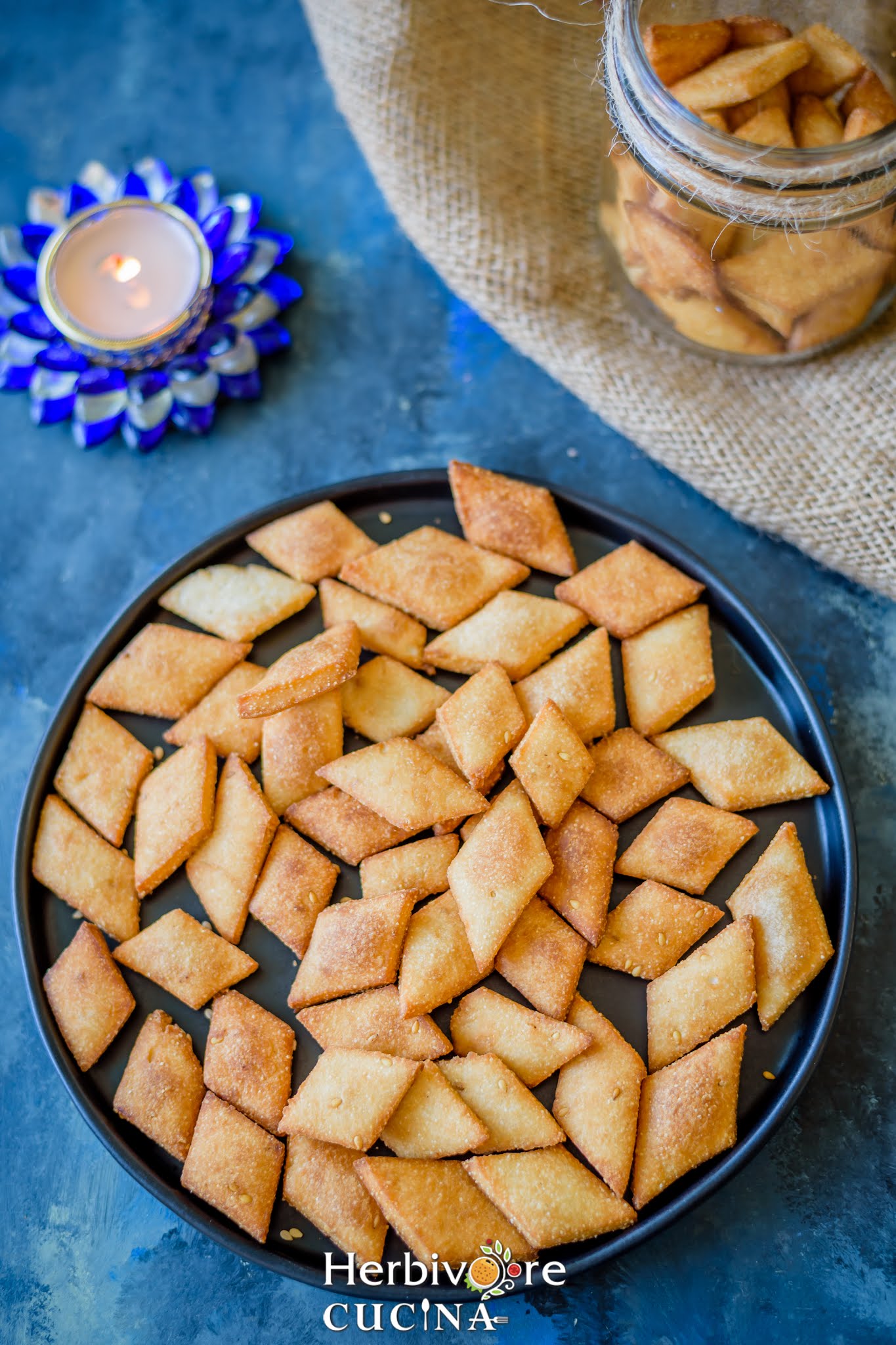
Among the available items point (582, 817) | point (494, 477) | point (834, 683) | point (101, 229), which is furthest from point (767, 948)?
point (101, 229)

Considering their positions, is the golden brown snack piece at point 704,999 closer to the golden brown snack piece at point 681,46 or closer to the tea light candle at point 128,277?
the golden brown snack piece at point 681,46

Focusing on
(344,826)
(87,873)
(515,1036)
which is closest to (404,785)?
(344,826)

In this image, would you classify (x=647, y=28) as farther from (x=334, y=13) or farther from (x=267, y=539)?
(x=267, y=539)

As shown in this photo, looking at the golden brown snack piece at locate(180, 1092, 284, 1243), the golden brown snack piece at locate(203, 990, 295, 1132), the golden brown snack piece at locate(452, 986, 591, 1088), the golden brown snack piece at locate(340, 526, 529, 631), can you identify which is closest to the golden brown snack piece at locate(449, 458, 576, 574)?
the golden brown snack piece at locate(340, 526, 529, 631)

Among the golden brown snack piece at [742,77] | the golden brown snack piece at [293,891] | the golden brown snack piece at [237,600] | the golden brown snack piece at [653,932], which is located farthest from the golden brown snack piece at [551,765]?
the golden brown snack piece at [742,77]

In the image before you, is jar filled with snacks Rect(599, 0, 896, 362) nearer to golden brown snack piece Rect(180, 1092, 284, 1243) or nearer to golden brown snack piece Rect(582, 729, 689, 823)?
golden brown snack piece Rect(582, 729, 689, 823)

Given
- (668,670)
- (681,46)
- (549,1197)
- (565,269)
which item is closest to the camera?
(549,1197)

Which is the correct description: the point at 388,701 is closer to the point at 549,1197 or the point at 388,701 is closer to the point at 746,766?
the point at 746,766
